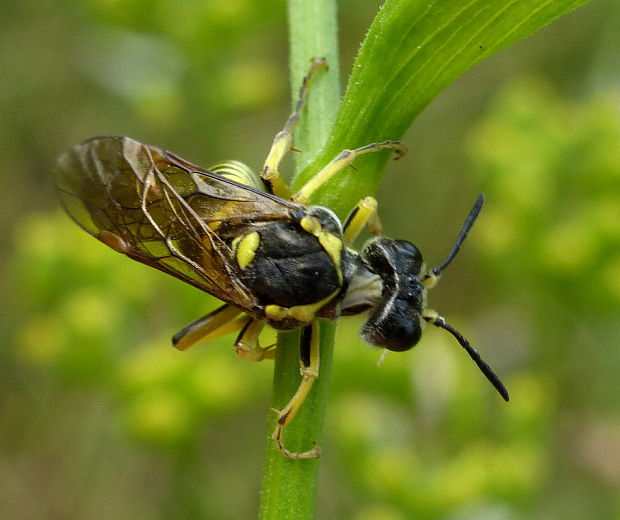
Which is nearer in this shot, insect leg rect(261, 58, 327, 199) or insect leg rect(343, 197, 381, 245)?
insect leg rect(343, 197, 381, 245)

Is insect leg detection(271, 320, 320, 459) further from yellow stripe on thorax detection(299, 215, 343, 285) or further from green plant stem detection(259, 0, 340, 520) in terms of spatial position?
yellow stripe on thorax detection(299, 215, 343, 285)

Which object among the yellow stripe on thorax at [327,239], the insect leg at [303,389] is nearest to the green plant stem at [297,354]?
the insect leg at [303,389]

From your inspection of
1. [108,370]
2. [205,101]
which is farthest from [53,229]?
[205,101]

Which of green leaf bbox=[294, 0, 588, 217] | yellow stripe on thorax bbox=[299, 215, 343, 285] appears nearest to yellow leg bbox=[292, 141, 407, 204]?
green leaf bbox=[294, 0, 588, 217]

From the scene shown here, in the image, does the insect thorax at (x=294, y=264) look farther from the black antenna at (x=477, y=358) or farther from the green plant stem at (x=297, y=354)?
the black antenna at (x=477, y=358)

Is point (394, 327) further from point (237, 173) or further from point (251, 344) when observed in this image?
point (237, 173)

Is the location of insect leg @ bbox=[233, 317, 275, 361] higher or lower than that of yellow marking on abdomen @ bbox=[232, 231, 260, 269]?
lower

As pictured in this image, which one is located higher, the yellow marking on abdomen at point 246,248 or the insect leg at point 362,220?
the insect leg at point 362,220

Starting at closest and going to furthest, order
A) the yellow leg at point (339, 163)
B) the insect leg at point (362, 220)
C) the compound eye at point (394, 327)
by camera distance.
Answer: the yellow leg at point (339, 163)
the insect leg at point (362, 220)
the compound eye at point (394, 327)

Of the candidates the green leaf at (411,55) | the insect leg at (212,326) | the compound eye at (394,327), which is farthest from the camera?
the insect leg at (212,326)
